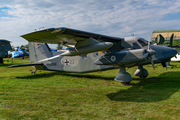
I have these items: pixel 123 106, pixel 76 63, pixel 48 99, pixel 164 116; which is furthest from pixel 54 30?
pixel 76 63

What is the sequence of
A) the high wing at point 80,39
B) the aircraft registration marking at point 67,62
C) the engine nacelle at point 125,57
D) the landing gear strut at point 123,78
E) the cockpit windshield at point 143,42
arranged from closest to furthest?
the high wing at point 80,39 → the engine nacelle at point 125,57 → the landing gear strut at point 123,78 → the cockpit windshield at point 143,42 → the aircraft registration marking at point 67,62

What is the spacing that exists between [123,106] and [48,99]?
322 cm

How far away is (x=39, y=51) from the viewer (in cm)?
1395

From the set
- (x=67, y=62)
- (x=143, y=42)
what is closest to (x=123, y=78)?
(x=143, y=42)

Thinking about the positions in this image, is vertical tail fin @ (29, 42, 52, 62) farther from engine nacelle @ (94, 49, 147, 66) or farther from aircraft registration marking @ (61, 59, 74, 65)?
engine nacelle @ (94, 49, 147, 66)

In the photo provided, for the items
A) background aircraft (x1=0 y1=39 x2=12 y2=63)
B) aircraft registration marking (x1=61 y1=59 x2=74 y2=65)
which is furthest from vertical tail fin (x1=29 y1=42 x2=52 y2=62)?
background aircraft (x1=0 y1=39 x2=12 y2=63)

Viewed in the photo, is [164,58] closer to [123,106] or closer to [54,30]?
[123,106]

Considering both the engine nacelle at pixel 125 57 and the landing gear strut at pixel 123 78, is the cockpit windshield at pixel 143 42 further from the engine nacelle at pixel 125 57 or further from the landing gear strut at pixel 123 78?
the landing gear strut at pixel 123 78

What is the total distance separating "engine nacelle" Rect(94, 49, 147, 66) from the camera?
807 cm

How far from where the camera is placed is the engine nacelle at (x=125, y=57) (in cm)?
807

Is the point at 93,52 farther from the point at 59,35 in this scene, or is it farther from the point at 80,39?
the point at 59,35

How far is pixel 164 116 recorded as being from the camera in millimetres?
4418

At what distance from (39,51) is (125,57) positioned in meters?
8.87

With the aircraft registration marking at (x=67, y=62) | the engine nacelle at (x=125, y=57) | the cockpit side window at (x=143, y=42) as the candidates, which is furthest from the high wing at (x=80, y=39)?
the aircraft registration marking at (x=67, y=62)
